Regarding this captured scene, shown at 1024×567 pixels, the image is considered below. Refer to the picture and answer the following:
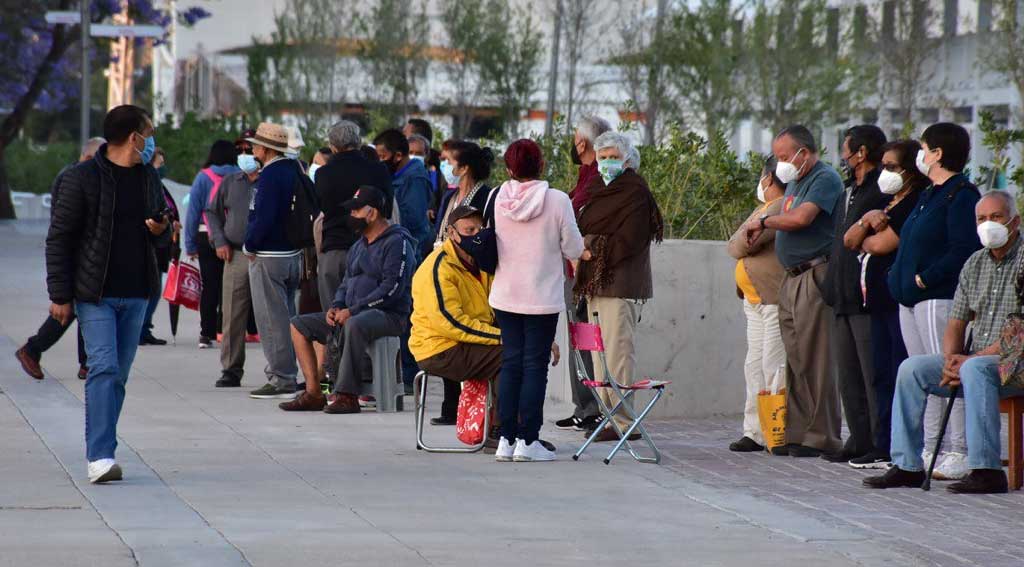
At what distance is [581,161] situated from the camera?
1137 centimetres

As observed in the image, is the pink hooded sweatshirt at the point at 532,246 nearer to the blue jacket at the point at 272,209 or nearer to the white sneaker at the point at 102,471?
the white sneaker at the point at 102,471

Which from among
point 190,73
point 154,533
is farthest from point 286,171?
point 190,73

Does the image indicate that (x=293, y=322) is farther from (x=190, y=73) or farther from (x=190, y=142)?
(x=190, y=73)

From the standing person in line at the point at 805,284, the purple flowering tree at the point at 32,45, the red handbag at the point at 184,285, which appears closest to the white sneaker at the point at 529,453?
the standing person in line at the point at 805,284

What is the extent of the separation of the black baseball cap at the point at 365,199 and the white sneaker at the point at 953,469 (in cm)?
401

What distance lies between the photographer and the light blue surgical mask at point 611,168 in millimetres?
10820

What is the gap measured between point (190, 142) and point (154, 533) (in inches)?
946

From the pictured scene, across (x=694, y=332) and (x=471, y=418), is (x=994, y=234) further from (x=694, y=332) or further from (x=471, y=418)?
(x=694, y=332)

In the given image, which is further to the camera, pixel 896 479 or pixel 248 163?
pixel 248 163

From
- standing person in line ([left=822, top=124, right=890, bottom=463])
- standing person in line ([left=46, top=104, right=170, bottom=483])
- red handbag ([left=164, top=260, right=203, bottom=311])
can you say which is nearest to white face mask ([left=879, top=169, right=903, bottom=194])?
standing person in line ([left=822, top=124, right=890, bottom=463])

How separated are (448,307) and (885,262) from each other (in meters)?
2.43

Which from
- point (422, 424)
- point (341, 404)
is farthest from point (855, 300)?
point (341, 404)

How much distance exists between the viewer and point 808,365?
10.7m

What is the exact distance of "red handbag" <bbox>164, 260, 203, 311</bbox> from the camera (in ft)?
52.6
